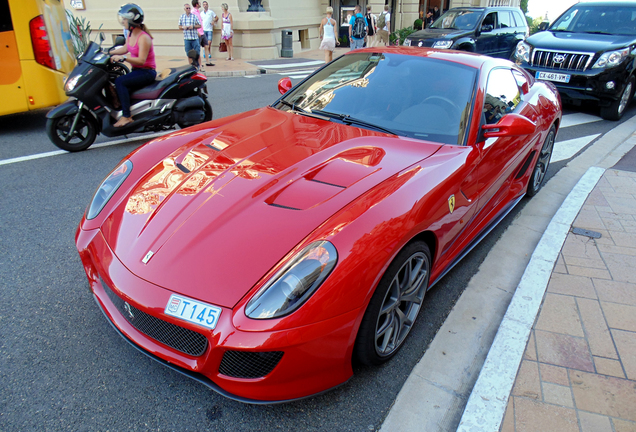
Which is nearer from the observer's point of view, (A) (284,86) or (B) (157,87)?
(A) (284,86)

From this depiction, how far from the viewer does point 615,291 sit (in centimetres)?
299

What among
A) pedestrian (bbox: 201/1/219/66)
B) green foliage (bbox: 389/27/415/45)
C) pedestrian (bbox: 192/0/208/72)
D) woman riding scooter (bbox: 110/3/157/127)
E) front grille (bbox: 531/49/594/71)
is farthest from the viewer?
green foliage (bbox: 389/27/415/45)

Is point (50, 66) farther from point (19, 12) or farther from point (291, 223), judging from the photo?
point (291, 223)

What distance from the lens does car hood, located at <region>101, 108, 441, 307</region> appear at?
1.92 meters

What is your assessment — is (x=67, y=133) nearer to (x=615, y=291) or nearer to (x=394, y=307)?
(x=394, y=307)

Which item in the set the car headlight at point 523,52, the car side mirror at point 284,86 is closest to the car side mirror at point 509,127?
the car side mirror at point 284,86

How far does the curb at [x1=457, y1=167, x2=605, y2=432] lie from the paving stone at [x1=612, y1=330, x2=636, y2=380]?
0.43 metres

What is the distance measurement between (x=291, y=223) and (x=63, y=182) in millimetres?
3513

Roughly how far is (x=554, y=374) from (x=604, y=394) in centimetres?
22

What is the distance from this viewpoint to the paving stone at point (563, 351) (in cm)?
236

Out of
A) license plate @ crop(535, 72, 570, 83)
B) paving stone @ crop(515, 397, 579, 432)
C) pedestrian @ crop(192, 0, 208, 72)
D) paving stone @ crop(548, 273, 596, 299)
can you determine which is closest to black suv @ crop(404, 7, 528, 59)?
license plate @ crop(535, 72, 570, 83)

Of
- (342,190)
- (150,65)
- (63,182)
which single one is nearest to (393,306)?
(342,190)

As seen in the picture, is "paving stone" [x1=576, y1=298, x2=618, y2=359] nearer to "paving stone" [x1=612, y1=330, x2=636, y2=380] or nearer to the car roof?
"paving stone" [x1=612, y1=330, x2=636, y2=380]

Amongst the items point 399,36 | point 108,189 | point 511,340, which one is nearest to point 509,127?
point 511,340
